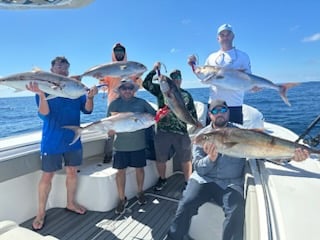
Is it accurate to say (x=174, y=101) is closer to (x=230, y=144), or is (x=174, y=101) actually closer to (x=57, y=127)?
(x=230, y=144)

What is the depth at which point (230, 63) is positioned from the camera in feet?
9.86

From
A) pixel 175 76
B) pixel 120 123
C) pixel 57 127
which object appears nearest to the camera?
pixel 120 123

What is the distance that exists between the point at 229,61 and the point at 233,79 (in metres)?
0.58

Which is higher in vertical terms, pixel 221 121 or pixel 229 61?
pixel 229 61

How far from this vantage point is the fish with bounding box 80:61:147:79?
2.55 metres

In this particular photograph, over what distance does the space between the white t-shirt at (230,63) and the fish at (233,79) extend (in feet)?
1.21

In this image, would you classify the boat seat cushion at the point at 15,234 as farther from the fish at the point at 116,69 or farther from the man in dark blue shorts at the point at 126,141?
the man in dark blue shorts at the point at 126,141

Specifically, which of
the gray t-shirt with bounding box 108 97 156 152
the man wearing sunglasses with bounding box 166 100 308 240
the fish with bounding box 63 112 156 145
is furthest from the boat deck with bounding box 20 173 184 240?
the fish with bounding box 63 112 156 145

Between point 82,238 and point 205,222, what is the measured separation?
3.79 feet

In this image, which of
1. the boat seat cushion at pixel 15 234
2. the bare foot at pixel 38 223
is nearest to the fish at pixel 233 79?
the boat seat cushion at pixel 15 234

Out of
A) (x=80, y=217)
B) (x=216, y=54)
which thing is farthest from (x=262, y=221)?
(x=80, y=217)

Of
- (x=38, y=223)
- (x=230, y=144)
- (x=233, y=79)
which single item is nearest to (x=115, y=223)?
(x=38, y=223)

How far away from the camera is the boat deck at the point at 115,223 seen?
2867mm

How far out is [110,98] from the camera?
11.4 ft
